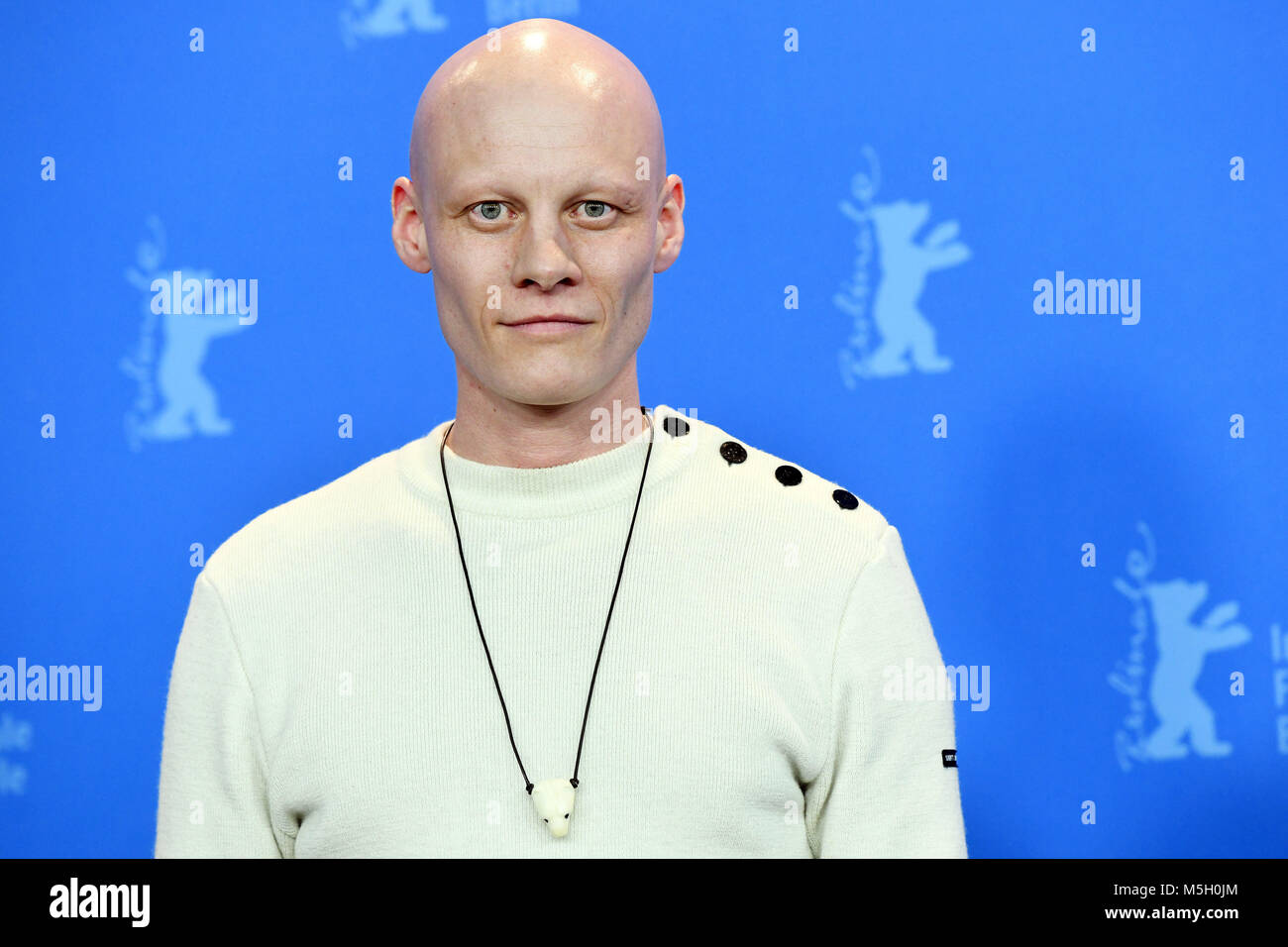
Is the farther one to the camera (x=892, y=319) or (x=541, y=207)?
(x=892, y=319)

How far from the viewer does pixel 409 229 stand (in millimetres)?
1979

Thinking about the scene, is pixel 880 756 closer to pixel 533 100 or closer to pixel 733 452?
pixel 733 452

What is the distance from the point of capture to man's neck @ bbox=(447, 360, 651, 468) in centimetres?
192

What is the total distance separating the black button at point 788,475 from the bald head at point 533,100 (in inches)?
14.3

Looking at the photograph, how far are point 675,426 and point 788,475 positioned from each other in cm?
15

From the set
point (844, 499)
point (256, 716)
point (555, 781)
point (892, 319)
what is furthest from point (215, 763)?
point (892, 319)

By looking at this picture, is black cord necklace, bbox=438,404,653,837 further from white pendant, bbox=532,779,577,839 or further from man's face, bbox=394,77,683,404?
man's face, bbox=394,77,683,404

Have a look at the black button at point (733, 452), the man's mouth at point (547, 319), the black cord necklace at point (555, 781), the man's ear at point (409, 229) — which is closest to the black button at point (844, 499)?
the black button at point (733, 452)

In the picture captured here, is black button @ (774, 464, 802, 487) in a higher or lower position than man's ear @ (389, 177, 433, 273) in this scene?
lower

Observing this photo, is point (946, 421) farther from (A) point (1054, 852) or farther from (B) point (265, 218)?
(B) point (265, 218)

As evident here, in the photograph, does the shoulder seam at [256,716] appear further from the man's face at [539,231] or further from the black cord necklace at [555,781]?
the man's face at [539,231]

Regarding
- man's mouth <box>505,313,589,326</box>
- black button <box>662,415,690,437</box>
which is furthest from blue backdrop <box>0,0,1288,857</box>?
man's mouth <box>505,313,589,326</box>

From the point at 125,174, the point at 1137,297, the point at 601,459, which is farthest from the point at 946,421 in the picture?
the point at 125,174

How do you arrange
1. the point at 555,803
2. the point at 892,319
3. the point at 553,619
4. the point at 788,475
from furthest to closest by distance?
the point at 892,319 < the point at 788,475 < the point at 553,619 < the point at 555,803
